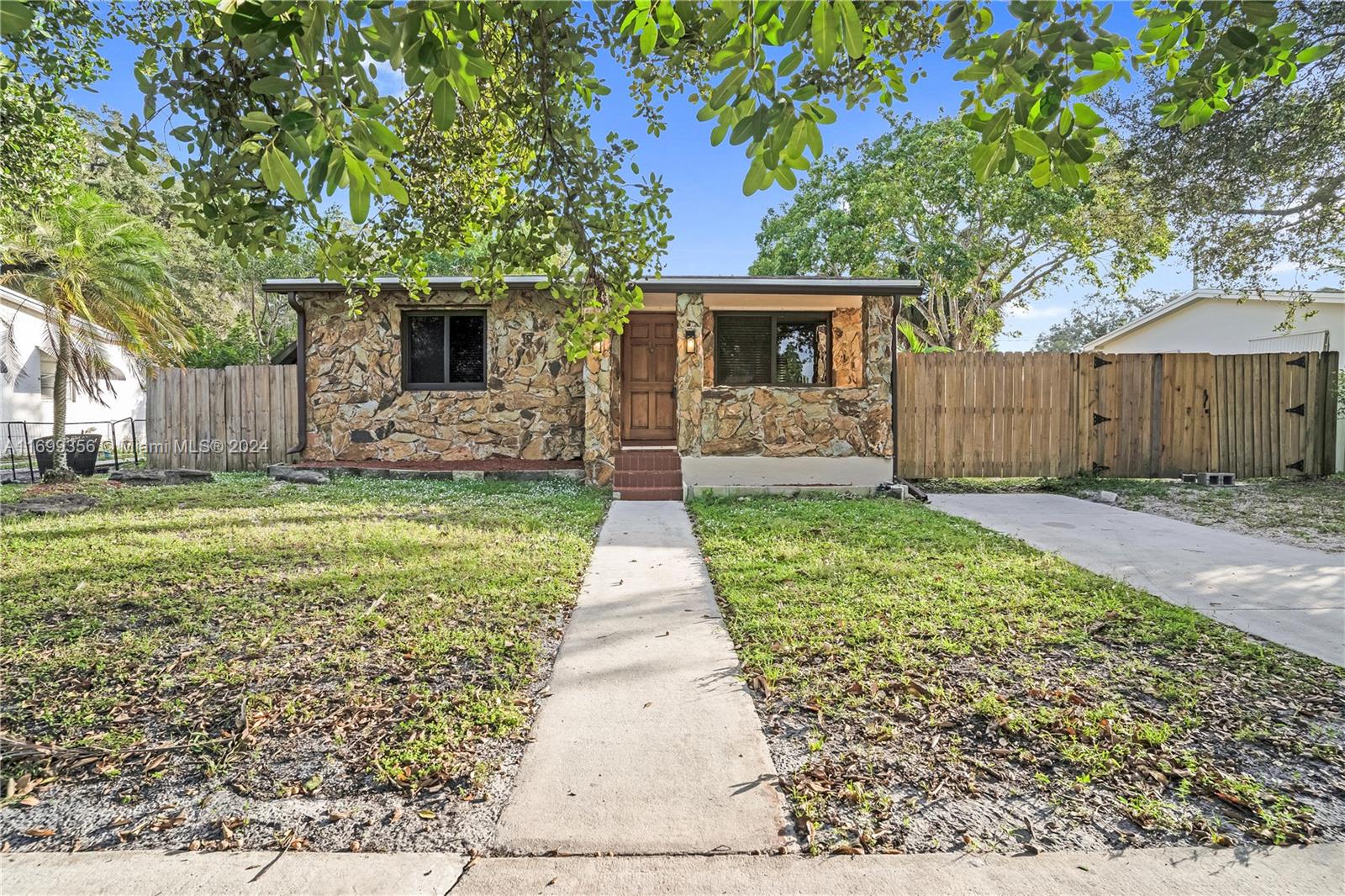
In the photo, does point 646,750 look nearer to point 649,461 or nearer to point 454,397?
point 649,461

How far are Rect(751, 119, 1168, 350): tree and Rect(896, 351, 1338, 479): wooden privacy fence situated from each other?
415 centimetres

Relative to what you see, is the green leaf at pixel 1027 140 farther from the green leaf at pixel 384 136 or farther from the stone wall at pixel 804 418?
the stone wall at pixel 804 418

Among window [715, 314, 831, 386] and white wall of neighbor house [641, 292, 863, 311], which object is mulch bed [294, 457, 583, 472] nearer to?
white wall of neighbor house [641, 292, 863, 311]

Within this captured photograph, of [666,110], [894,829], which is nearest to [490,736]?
[894,829]

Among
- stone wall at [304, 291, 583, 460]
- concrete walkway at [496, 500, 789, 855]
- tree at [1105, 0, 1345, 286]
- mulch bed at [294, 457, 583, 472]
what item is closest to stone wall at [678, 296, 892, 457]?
mulch bed at [294, 457, 583, 472]

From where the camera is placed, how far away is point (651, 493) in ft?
26.9

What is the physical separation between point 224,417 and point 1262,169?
15574 millimetres

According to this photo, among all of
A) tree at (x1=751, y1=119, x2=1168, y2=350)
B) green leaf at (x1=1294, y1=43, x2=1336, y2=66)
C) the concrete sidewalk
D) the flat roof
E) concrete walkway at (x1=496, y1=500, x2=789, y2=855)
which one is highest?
tree at (x1=751, y1=119, x2=1168, y2=350)

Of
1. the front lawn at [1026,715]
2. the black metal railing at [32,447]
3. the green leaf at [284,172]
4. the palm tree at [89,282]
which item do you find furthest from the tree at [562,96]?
the black metal railing at [32,447]

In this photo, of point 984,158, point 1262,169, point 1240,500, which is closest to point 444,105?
point 984,158

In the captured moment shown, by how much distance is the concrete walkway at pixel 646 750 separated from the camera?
174cm

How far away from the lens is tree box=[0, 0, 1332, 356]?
1.14m

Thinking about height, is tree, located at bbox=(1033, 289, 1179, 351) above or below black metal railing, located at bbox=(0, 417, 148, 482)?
above

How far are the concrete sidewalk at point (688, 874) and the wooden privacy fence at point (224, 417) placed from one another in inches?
384
